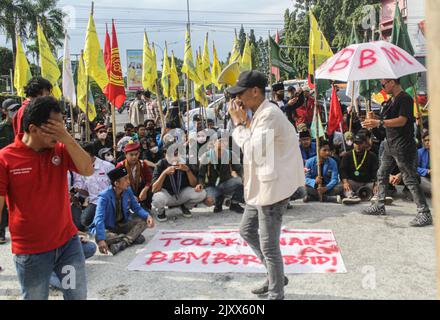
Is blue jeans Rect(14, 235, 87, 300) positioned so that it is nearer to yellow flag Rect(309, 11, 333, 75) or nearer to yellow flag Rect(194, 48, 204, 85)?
yellow flag Rect(309, 11, 333, 75)

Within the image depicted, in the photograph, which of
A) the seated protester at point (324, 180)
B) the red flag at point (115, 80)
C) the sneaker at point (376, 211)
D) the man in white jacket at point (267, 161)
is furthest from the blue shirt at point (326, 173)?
the man in white jacket at point (267, 161)

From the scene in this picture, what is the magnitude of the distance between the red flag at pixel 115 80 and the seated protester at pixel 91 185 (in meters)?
1.85

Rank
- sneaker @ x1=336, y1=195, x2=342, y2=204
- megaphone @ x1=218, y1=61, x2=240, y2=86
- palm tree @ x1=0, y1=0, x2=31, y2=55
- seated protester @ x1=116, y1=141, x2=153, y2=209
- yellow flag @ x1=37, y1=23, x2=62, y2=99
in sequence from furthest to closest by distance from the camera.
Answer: palm tree @ x1=0, y1=0, x2=31, y2=55
yellow flag @ x1=37, y1=23, x2=62, y2=99
sneaker @ x1=336, y1=195, x2=342, y2=204
seated protester @ x1=116, y1=141, x2=153, y2=209
megaphone @ x1=218, y1=61, x2=240, y2=86

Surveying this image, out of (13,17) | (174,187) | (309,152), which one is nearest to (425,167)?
(309,152)

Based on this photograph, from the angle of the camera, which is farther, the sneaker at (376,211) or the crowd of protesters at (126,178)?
the sneaker at (376,211)

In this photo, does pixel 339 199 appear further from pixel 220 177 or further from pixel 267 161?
pixel 267 161

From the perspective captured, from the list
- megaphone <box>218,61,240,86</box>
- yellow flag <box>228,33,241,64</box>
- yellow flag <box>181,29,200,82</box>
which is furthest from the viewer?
yellow flag <box>181,29,200,82</box>

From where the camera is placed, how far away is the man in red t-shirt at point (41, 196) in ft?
7.74

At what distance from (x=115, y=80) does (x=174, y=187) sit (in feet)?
7.98

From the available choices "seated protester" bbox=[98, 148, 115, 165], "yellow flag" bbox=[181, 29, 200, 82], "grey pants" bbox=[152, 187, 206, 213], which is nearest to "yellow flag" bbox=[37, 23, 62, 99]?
"seated protester" bbox=[98, 148, 115, 165]

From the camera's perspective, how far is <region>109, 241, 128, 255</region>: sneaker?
4.62 m

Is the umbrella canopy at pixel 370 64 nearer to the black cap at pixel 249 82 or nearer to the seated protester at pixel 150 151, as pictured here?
the black cap at pixel 249 82

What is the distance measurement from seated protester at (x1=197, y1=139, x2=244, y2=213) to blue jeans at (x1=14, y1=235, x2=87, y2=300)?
12.0 feet
